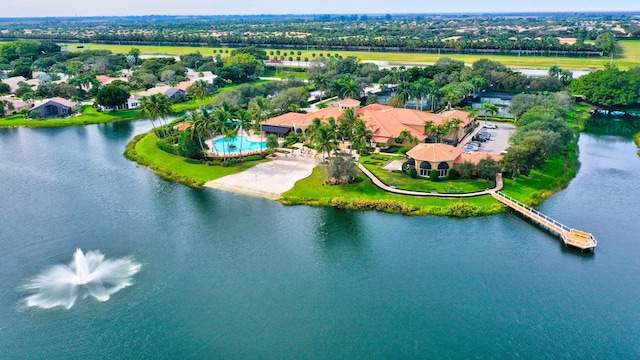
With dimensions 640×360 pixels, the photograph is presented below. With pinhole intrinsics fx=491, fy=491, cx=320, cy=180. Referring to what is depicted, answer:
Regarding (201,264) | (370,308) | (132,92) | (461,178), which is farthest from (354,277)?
(132,92)

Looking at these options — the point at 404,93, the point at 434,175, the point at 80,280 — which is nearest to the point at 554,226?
the point at 434,175

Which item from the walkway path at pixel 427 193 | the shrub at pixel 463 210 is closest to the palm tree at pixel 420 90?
the walkway path at pixel 427 193

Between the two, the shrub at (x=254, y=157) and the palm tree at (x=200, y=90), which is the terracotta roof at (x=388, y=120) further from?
the palm tree at (x=200, y=90)

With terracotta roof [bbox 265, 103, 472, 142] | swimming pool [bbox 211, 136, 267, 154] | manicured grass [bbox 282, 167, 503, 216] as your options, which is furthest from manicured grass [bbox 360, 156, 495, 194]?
swimming pool [bbox 211, 136, 267, 154]

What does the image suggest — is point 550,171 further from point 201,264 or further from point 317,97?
point 317,97

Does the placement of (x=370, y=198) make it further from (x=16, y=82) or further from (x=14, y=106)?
(x=16, y=82)

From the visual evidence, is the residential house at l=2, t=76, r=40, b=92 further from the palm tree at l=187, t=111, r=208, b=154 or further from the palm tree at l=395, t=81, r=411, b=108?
the palm tree at l=395, t=81, r=411, b=108

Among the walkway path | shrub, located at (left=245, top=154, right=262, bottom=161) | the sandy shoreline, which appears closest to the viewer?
the walkway path
